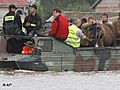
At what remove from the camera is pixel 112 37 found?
1788 centimetres

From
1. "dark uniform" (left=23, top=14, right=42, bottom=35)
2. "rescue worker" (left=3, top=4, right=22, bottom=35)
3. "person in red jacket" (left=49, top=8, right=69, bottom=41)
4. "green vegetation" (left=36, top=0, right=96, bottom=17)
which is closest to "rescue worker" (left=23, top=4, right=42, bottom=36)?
"dark uniform" (left=23, top=14, right=42, bottom=35)

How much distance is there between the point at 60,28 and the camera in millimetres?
16984

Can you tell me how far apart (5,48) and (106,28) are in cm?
273

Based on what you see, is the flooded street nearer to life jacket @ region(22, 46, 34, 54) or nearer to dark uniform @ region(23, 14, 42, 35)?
life jacket @ region(22, 46, 34, 54)

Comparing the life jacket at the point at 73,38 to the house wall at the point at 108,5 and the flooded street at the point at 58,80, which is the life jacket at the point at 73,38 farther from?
the house wall at the point at 108,5

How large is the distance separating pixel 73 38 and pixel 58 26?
57 centimetres

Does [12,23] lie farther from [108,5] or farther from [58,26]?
[108,5]

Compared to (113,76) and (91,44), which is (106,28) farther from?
(113,76)

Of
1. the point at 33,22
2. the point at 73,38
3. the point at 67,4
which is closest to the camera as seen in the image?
the point at 73,38

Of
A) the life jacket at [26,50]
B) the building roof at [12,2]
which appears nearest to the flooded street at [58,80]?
the life jacket at [26,50]

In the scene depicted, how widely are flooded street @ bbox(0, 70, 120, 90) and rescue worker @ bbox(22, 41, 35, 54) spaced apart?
68cm

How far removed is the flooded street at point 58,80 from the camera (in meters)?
13.2

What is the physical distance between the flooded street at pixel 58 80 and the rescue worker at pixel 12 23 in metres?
1.35

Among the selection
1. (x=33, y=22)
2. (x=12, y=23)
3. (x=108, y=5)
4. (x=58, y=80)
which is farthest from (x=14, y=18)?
(x=108, y=5)
